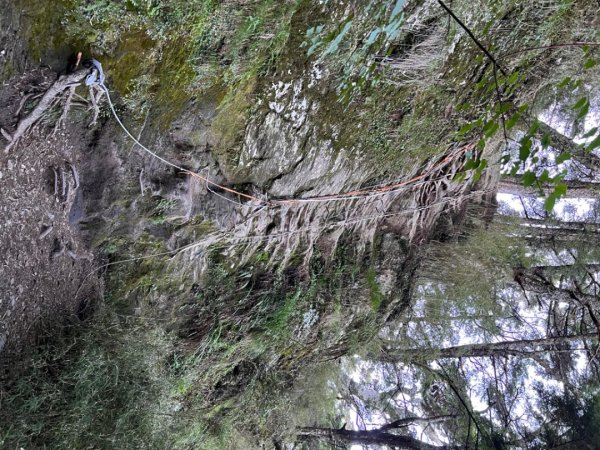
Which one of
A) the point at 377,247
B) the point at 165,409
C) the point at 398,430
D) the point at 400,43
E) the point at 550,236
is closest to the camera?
the point at 400,43

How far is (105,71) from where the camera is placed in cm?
273

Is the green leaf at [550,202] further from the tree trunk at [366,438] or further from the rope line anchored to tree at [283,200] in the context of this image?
Result: the tree trunk at [366,438]

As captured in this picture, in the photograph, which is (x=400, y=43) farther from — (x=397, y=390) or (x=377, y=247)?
(x=397, y=390)

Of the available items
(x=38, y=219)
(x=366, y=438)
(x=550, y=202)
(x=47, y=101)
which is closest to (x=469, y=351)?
(x=366, y=438)

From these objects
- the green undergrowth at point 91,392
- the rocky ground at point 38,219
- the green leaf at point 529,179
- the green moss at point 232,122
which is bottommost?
the green undergrowth at point 91,392

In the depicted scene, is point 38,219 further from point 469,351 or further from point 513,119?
point 469,351

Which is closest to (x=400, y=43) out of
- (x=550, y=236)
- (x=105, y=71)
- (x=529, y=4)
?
(x=529, y=4)

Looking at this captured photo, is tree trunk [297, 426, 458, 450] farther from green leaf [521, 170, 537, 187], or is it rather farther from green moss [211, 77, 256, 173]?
green leaf [521, 170, 537, 187]

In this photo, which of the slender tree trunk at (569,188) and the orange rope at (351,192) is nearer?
the orange rope at (351,192)

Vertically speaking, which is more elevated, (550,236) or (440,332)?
(550,236)

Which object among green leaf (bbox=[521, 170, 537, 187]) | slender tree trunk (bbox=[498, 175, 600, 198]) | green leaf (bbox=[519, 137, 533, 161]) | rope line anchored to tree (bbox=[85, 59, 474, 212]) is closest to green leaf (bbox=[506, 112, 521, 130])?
green leaf (bbox=[519, 137, 533, 161])

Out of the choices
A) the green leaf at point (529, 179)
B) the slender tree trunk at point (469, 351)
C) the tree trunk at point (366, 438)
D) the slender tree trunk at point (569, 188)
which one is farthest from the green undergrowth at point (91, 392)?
the slender tree trunk at point (569, 188)

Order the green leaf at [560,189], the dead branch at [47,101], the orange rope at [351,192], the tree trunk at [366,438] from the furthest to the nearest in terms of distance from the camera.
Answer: the tree trunk at [366,438], the orange rope at [351,192], the dead branch at [47,101], the green leaf at [560,189]

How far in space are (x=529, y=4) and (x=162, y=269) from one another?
3.59m
